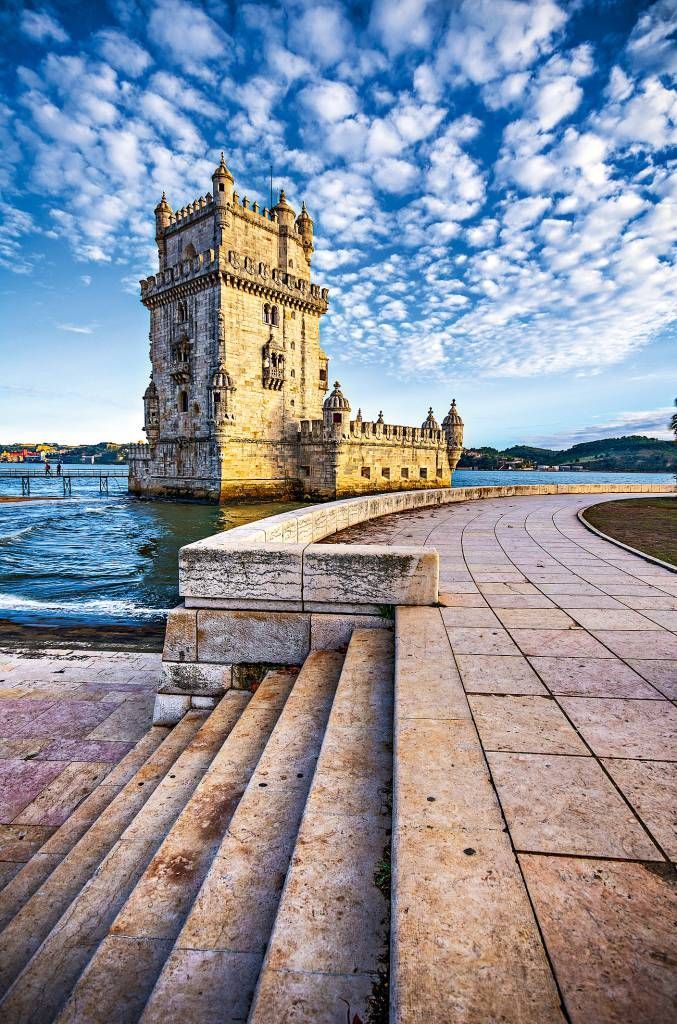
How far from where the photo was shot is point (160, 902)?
7.99 ft

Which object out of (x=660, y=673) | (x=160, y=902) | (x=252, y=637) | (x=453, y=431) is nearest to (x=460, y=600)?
(x=660, y=673)

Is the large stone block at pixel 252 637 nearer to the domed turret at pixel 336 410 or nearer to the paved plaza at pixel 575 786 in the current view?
the paved plaza at pixel 575 786

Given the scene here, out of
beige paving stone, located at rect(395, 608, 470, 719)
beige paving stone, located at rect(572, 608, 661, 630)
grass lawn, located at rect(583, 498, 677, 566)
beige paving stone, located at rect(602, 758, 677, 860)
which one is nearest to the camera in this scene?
beige paving stone, located at rect(602, 758, 677, 860)

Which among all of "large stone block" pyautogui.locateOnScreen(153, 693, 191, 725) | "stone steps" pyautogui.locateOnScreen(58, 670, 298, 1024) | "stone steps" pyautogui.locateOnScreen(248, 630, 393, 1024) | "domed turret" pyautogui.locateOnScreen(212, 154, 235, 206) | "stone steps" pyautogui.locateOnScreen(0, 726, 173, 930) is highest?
"domed turret" pyautogui.locateOnScreen(212, 154, 235, 206)

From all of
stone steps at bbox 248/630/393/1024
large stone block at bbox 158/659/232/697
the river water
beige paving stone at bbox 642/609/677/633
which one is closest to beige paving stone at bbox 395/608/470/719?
stone steps at bbox 248/630/393/1024

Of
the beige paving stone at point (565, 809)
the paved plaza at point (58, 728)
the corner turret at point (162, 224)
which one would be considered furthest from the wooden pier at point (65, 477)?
the beige paving stone at point (565, 809)

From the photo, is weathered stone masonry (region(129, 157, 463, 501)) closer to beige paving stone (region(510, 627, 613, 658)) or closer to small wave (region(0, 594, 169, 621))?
small wave (region(0, 594, 169, 621))

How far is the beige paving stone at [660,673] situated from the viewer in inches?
135

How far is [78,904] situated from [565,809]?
270 centimetres

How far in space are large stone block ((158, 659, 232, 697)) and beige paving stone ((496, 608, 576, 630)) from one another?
9.70ft

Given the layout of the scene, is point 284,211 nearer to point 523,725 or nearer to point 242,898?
point 523,725

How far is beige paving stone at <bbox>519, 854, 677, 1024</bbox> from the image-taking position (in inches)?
56.3

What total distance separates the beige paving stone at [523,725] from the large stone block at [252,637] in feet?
6.80

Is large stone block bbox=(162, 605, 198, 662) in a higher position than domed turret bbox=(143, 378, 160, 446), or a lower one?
lower
